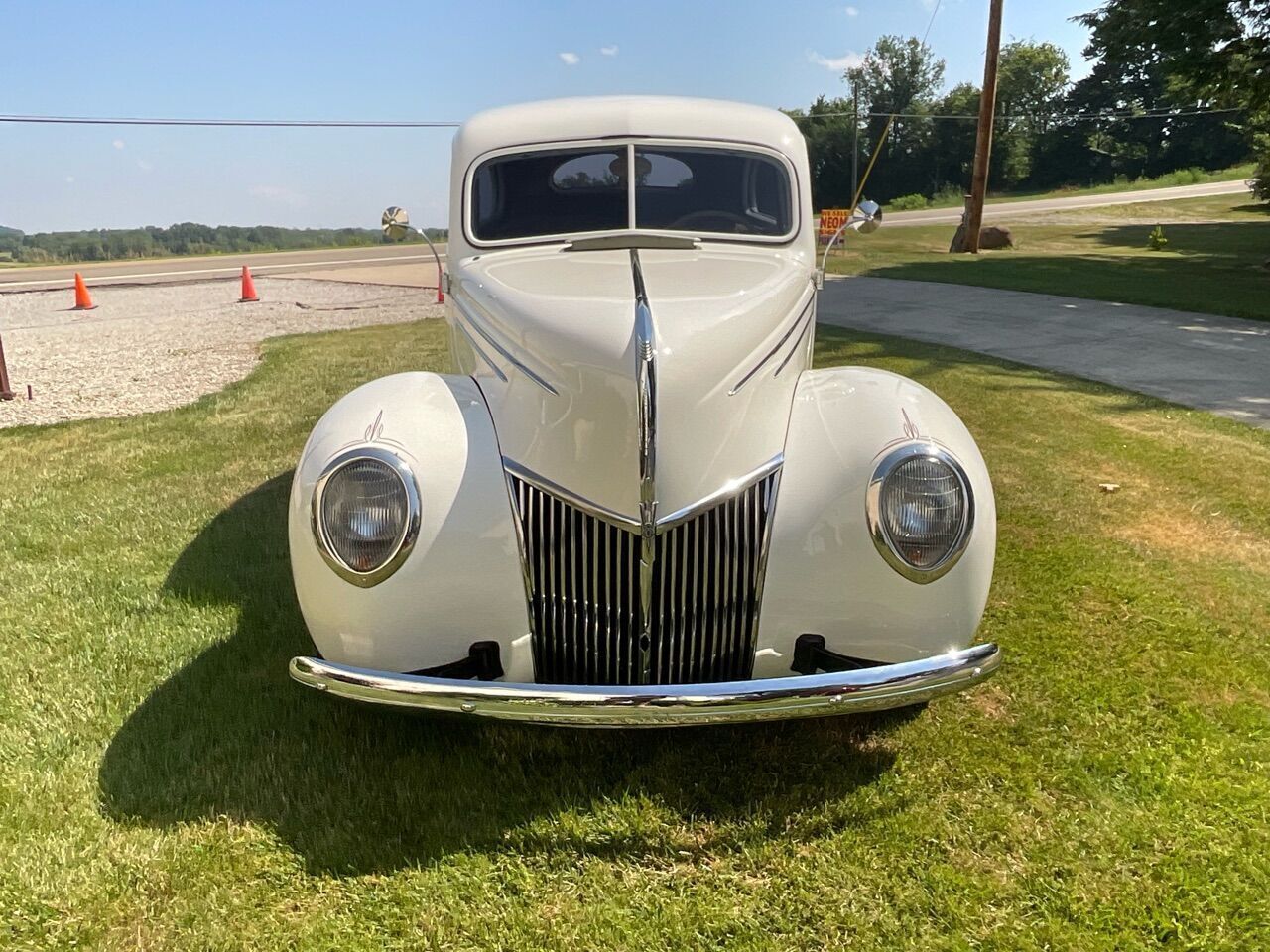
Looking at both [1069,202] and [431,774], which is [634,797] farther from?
[1069,202]

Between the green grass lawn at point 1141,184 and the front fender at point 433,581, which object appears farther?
the green grass lawn at point 1141,184

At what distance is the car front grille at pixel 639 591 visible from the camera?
2.34 meters

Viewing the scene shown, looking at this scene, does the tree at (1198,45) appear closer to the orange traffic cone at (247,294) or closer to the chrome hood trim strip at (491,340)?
the chrome hood trim strip at (491,340)

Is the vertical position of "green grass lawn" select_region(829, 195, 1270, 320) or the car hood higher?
"green grass lawn" select_region(829, 195, 1270, 320)

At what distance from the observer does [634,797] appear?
2475 millimetres

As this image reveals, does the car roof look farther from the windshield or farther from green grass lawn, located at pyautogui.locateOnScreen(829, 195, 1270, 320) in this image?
green grass lawn, located at pyautogui.locateOnScreen(829, 195, 1270, 320)

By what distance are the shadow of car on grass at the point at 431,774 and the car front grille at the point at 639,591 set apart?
358mm

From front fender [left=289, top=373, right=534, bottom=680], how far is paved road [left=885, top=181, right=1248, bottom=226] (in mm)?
30760

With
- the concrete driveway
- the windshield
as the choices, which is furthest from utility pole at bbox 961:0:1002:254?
the windshield

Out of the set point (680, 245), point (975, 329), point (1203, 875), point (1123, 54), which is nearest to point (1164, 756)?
point (1203, 875)

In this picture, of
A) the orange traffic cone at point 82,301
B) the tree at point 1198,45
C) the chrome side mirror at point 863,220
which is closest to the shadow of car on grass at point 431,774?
the chrome side mirror at point 863,220

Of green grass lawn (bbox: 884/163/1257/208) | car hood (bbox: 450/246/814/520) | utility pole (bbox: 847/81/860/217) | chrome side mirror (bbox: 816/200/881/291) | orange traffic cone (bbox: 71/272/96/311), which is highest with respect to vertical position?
utility pole (bbox: 847/81/860/217)

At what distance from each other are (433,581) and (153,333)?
11.8 metres

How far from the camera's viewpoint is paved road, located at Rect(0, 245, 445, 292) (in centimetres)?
2288
